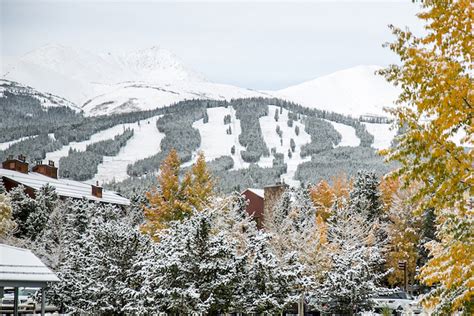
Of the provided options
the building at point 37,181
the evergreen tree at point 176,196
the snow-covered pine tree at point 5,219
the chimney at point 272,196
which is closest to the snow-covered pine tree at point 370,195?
the chimney at point 272,196

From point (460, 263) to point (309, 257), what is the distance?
91.3 ft

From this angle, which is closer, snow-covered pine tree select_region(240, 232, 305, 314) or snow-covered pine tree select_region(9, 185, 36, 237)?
snow-covered pine tree select_region(240, 232, 305, 314)

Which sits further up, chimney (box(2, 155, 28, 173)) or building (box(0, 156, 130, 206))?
chimney (box(2, 155, 28, 173))

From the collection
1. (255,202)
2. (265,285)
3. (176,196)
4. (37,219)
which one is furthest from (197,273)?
(255,202)

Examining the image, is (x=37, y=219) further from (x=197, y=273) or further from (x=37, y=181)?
(x=37, y=181)

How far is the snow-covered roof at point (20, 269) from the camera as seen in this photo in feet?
69.5

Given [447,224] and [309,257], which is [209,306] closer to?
[447,224]

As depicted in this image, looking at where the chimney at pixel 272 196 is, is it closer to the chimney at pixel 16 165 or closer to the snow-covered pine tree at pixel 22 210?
the snow-covered pine tree at pixel 22 210

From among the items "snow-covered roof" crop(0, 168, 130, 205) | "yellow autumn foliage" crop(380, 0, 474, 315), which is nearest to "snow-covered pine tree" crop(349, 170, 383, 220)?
"snow-covered roof" crop(0, 168, 130, 205)

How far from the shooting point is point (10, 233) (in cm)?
4894

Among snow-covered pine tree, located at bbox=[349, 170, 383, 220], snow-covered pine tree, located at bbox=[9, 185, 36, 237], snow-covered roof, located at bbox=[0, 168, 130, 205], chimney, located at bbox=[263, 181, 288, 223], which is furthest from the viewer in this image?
snow-covered roof, located at bbox=[0, 168, 130, 205]

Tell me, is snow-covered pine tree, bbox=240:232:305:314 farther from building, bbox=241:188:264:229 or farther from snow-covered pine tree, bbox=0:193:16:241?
building, bbox=241:188:264:229

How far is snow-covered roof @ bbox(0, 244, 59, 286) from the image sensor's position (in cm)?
2117

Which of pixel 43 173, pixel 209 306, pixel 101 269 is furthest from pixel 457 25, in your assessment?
pixel 43 173
